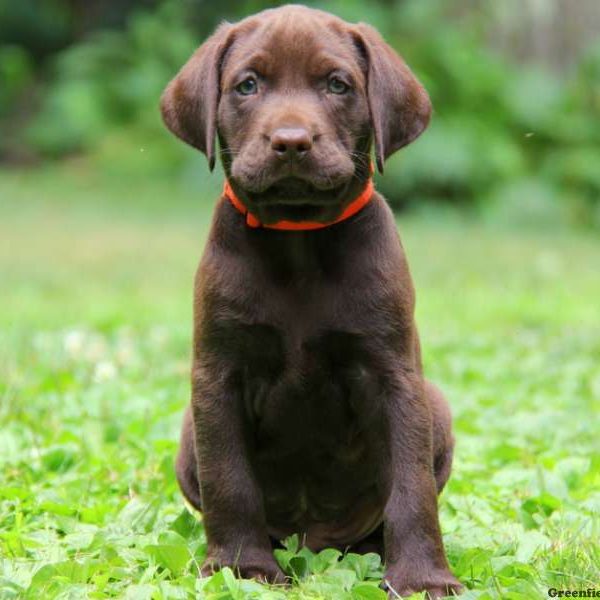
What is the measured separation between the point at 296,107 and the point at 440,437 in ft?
3.75

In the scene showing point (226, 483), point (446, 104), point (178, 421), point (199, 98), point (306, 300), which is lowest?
point (446, 104)

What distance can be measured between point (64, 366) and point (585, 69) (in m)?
10.3

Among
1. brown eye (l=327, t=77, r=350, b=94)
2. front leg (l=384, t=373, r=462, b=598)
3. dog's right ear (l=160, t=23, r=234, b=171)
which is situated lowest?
front leg (l=384, t=373, r=462, b=598)

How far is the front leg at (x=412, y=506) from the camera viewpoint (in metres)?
3.39

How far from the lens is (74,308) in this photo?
338 inches

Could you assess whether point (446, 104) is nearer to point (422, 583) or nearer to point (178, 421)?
point (178, 421)

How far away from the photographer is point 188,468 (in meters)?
3.92

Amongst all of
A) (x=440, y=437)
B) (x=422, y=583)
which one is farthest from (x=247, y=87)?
(x=422, y=583)

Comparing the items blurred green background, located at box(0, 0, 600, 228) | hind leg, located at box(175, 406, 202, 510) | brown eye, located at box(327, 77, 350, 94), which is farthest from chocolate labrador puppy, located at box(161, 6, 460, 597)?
blurred green background, located at box(0, 0, 600, 228)

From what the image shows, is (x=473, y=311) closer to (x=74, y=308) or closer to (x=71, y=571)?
(x=74, y=308)

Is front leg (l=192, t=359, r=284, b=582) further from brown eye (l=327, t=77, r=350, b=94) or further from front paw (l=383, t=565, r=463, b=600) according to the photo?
brown eye (l=327, t=77, r=350, b=94)

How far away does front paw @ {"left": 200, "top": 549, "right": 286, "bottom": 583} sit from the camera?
138 inches

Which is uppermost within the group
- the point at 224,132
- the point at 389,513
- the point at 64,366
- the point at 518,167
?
the point at 224,132

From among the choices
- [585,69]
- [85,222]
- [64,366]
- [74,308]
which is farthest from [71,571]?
[585,69]
